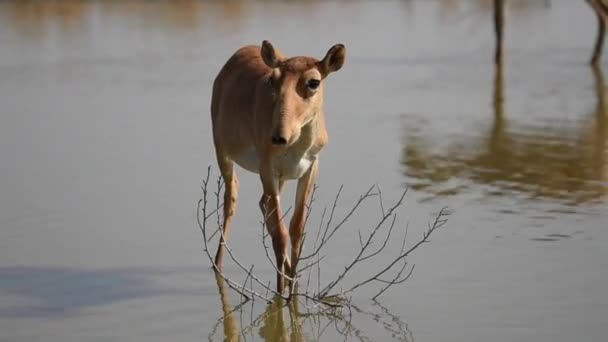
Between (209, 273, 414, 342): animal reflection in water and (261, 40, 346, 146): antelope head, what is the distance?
1088 mm

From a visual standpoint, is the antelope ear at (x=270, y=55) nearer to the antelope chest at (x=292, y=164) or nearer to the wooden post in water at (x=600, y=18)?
the antelope chest at (x=292, y=164)

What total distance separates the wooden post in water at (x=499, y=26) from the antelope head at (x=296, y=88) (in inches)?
505

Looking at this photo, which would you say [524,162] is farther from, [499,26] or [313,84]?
[499,26]

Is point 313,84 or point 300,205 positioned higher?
point 313,84

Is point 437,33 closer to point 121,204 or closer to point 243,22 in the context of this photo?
point 243,22

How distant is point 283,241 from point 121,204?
3.07 m

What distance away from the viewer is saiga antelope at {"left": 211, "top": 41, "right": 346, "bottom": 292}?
7.33 meters

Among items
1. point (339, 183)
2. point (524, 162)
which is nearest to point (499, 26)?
point (524, 162)

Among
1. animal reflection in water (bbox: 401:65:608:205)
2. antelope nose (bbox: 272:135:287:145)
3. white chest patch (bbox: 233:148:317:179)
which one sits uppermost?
antelope nose (bbox: 272:135:287:145)

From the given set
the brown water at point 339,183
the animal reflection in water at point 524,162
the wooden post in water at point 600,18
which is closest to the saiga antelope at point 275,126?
the brown water at point 339,183

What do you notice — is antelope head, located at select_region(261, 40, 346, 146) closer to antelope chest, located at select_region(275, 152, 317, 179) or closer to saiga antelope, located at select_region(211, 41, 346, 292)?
saiga antelope, located at select_region(211, 41, 346, 292)

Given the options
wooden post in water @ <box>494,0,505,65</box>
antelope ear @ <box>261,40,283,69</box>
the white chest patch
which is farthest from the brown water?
antelope ear @ <box>261,40,283,69</box>

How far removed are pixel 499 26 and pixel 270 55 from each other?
12923 millimetres

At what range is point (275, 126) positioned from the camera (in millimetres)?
7047
